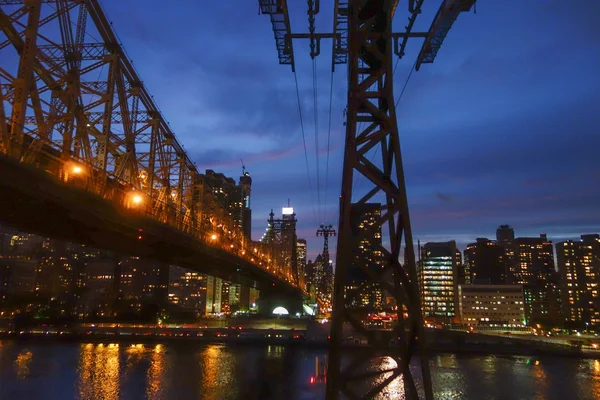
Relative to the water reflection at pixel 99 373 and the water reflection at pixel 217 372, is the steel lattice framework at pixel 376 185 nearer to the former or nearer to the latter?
the water reflection at pixel 217 372

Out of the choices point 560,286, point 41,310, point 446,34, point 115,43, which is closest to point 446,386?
point 446,34

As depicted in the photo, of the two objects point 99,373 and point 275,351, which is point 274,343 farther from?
point 99,373

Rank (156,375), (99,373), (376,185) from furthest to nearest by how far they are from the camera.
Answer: (99,373)
(156,375)
(376,185)

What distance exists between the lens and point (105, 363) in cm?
4228

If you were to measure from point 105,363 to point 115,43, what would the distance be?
2867cm

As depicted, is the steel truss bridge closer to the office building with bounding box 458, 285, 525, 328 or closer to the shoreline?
the shoreline

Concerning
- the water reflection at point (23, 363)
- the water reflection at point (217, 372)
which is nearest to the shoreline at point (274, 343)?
the water reflection at point (217, 372)

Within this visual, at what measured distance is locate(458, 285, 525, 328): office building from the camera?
136 metres

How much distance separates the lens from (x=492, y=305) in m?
140

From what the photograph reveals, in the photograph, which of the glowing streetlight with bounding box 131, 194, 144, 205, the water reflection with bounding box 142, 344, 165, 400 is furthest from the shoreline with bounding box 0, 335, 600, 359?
the glowing streetlight with bounding box 131, 194, 144, 205

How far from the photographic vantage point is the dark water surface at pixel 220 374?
28891mm

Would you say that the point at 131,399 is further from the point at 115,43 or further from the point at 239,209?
the point at 239,209

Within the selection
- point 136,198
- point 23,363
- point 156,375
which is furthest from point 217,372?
point 23,363

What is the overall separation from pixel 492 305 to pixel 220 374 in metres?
123
